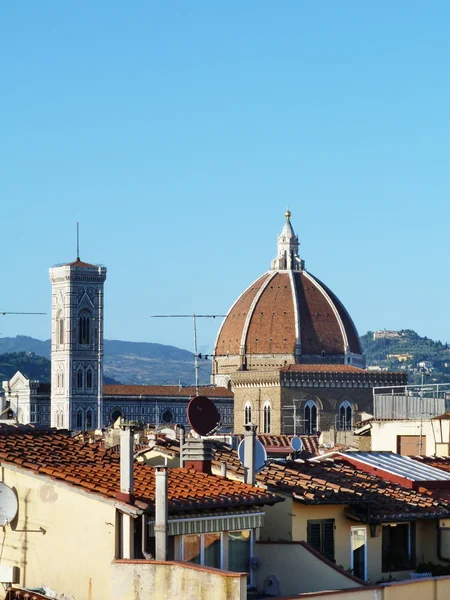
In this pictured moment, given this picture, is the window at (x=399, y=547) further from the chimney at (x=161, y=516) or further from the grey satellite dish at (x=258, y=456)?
the chimney at (x=161, y=516)

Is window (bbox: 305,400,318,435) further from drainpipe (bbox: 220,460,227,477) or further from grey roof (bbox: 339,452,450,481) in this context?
drainpipe (bbox: 220,460,227,477)

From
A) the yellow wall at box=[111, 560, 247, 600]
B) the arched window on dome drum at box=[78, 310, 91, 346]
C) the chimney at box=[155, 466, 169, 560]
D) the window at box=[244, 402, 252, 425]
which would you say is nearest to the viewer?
the yellow wall at box=[111, 560, 247, 600]

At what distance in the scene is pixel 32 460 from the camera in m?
13.9

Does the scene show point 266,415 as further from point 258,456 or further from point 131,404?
point 258,456

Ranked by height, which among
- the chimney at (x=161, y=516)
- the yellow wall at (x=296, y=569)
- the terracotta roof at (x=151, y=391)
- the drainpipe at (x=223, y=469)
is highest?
the terracotta roof at (x=151, y=391)

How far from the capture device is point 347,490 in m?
15.7

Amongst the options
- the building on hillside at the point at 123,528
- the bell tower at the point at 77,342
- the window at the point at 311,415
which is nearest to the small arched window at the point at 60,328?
the bell tower at the point at 77,342

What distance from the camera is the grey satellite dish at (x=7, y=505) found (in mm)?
13195

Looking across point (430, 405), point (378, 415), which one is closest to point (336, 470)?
point (430, 405)

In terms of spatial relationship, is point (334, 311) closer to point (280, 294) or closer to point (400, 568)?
point (280, 294)

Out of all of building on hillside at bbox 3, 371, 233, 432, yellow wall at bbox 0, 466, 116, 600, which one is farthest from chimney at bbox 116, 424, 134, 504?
building on hillside at bbox 3, 371, 233, 432

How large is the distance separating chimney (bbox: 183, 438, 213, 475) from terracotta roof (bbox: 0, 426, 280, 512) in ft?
1.23

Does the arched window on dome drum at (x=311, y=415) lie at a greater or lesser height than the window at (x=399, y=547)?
greater

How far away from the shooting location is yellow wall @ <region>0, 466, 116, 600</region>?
41.9 feet
